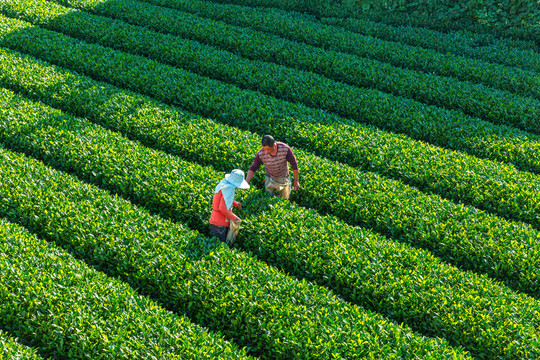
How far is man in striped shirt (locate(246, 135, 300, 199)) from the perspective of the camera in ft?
32.3

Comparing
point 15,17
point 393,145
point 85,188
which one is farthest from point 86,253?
point 15,17

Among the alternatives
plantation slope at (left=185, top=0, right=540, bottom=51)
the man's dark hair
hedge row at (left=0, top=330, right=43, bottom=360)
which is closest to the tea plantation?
hedge row at (left=0, top=330, right=43, bottom=360)

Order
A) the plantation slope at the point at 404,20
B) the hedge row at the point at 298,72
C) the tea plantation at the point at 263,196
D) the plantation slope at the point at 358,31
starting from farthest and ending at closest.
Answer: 1. the plantation slope at the point at 404,20
2. the plantation slope at the point at 358,31
3. the hedge row at the point at 298,72
4. the tea plantation at the point at 263,196

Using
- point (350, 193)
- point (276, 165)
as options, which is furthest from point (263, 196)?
point (350, 193)

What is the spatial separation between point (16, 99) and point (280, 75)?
7.59m

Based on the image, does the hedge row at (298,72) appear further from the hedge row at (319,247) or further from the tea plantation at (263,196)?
the hedge row at (319,247)

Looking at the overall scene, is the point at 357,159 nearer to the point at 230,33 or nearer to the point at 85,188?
the point at 85,188

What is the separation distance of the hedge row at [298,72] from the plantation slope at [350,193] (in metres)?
3.21

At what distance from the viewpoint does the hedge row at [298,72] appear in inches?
587

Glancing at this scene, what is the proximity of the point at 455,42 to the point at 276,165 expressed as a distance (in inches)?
497

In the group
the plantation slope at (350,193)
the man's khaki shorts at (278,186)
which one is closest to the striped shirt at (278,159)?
the man's khaki shorts at (278,186)

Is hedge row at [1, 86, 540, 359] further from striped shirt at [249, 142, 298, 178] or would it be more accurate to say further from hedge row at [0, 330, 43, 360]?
hedge row at [0, 330, 43, 360]

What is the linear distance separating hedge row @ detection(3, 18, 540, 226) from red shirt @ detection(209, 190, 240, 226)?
4.32 metres

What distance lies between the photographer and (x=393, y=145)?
1305cm
